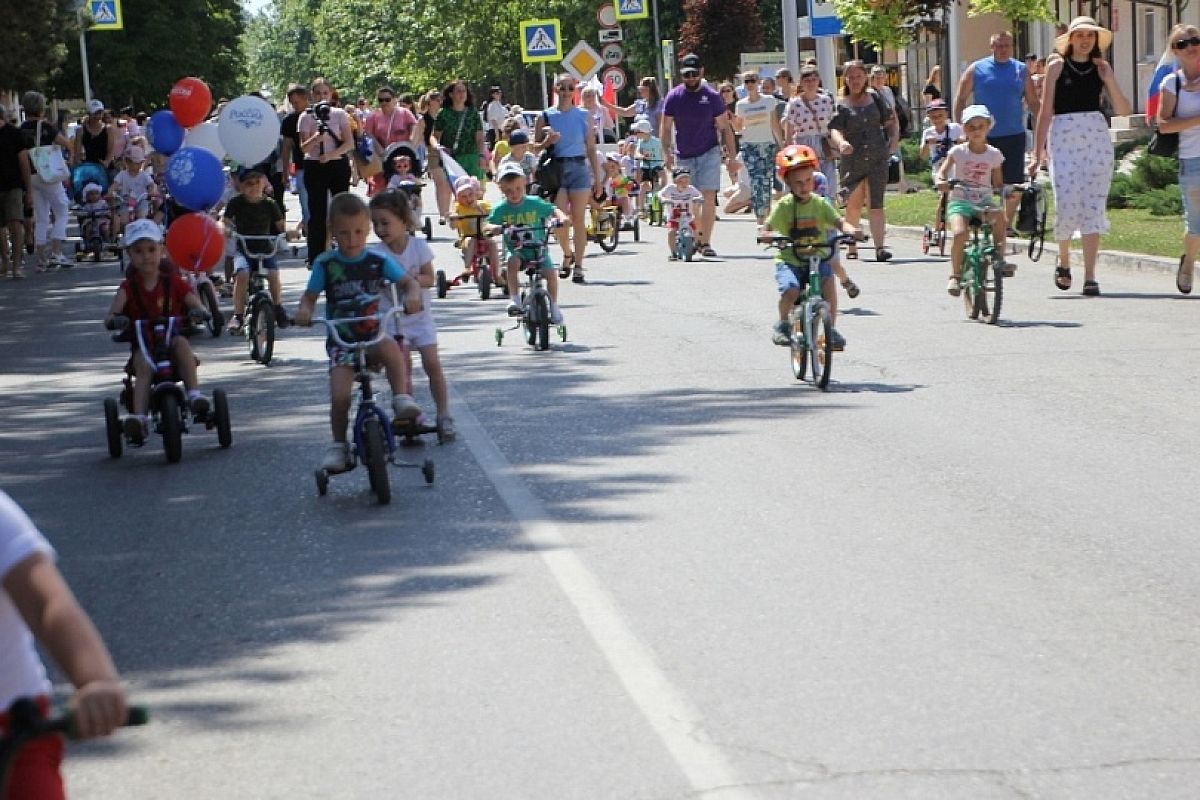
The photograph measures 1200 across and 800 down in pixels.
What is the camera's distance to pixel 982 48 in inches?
2410

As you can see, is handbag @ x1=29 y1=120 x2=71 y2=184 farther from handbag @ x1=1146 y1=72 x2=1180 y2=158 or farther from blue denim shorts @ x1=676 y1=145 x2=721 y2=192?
handbag @ x1=1146 y1=72 x2=1180 y2=158

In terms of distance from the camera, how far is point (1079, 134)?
17562mm

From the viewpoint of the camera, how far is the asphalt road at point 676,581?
5.86 meters

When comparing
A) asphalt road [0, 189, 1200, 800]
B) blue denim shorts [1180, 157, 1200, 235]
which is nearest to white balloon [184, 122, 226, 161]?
asphalt road [0, 189, 1200, 800]

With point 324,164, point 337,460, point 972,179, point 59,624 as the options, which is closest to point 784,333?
point 972,179

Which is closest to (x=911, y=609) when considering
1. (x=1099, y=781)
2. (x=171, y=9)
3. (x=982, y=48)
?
(x=1099, y=781)

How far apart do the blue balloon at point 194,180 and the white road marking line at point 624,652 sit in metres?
8.25

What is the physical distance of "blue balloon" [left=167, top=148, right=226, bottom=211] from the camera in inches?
720

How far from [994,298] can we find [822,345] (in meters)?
3.59

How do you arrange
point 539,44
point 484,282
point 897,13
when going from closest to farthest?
point 484,282, point 897,13, point 539,44

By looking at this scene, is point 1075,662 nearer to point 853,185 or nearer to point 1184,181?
point 1184,181

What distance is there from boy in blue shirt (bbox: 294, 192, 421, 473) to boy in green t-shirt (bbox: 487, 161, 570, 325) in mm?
5646

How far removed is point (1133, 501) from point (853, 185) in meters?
13.3

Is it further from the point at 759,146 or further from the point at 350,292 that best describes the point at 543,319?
the point at 759,146
